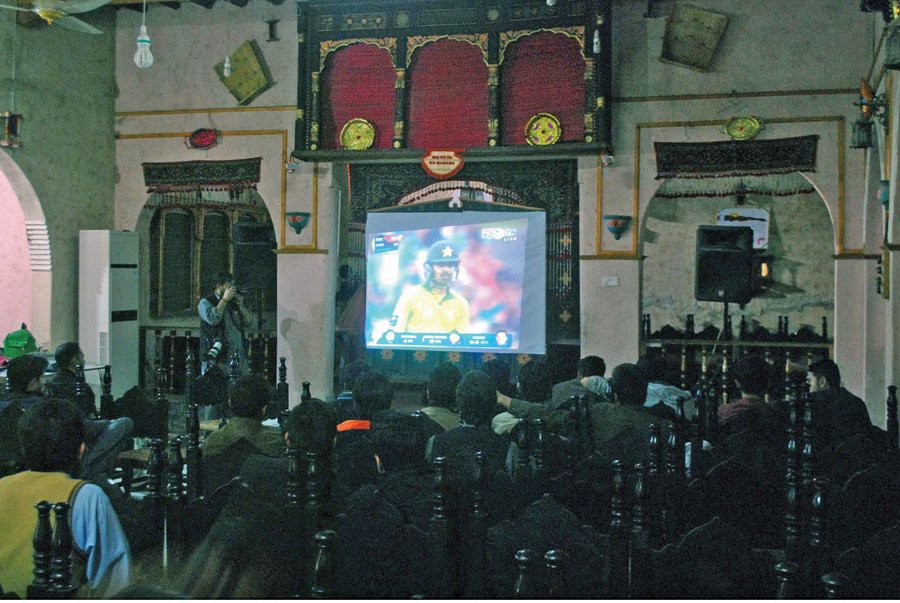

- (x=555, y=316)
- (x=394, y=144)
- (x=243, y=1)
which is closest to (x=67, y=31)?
(x=243, y=1)

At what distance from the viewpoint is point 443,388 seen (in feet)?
16.6

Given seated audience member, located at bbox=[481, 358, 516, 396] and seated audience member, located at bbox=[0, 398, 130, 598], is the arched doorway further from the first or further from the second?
seated audience member, located at bbox=[0, 398, 130, 598]

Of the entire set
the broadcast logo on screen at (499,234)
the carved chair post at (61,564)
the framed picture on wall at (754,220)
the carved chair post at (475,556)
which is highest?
the framed picture on wall at (754,220)

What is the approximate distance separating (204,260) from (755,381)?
9579mm

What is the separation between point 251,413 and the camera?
436 cm

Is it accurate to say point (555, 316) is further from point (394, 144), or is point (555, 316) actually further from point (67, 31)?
point (67, 31)

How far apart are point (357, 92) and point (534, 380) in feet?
16.6

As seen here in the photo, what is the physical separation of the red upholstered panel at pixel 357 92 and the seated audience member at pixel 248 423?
5660 mm

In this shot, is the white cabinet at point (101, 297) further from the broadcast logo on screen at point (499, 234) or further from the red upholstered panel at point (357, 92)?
the broadcast logo on screen at point (499, 234)

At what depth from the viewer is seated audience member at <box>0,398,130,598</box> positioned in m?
2.59

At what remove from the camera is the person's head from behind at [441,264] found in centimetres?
941

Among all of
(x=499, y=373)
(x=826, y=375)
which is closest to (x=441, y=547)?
(x=499, y=373)

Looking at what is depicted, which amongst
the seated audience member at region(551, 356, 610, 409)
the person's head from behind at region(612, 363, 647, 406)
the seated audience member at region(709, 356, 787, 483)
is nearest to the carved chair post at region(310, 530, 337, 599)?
the seated audience member at region(709, 356, 787, 483)

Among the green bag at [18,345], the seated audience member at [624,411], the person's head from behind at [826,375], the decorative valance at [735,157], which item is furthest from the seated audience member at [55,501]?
the decorative valance at [735,157]
